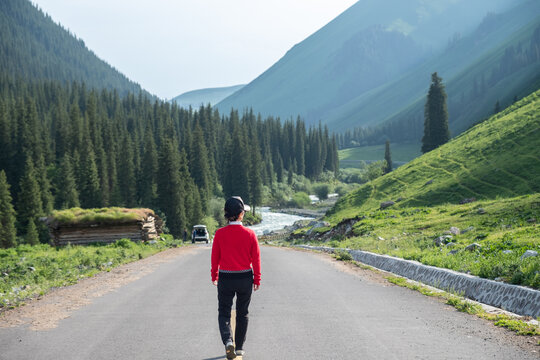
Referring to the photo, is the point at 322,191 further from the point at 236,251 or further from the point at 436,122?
the point at 236,251

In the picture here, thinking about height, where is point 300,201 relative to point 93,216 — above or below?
above

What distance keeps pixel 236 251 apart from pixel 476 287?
6692mm

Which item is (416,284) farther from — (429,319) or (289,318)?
(289,318)

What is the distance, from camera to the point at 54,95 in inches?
7333

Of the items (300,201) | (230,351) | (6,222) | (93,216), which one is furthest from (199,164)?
(230,351)

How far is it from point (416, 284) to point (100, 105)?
599ft

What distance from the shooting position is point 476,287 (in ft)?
36.0

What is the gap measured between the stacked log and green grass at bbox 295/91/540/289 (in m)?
16.4

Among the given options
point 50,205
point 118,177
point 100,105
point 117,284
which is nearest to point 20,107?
point 118,177

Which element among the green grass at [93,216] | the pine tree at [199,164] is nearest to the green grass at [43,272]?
the green grass at [93,216]

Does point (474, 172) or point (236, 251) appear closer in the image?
point (236, 251)

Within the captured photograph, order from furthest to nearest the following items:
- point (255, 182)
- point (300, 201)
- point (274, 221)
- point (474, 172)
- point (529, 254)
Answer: point (300, 201)
point (255, 182)
point (274, 221)
point (474, 172)
point (529, 254)

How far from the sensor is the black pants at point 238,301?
6918mm

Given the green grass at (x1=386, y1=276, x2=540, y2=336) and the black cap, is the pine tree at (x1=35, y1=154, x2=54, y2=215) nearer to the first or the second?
the green grass at (x1=386, y1=276, x2=540, y2=336)
